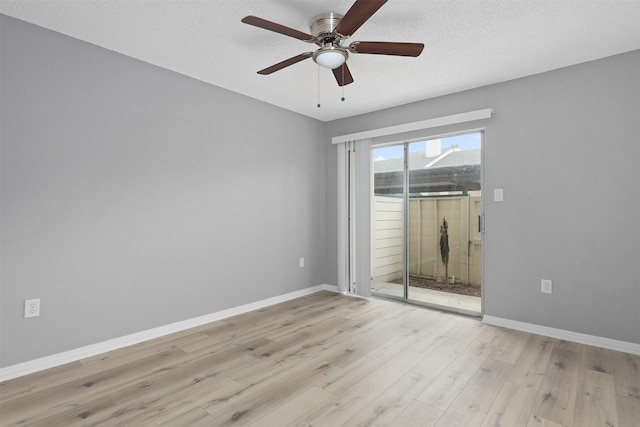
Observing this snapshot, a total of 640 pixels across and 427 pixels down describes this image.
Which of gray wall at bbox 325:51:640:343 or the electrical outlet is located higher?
gray wall at bbox 325:51:640:343

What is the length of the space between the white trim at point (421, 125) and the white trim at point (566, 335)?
83.0 inches

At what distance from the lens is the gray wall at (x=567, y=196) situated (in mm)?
2715

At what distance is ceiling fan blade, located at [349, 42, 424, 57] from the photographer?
6.83ft

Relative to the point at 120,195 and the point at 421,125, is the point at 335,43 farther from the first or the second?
the point at 120,195

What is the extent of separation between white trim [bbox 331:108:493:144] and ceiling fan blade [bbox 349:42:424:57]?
1.59 meters

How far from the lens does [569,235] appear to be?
9.73 ft

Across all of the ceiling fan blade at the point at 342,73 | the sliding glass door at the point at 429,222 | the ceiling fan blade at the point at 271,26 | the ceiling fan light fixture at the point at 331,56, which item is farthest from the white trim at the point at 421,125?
the ceiling fan blade at the point at 271,26

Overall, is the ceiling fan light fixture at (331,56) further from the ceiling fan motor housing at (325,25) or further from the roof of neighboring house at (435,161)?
the roof of neighboring house at (435,161)

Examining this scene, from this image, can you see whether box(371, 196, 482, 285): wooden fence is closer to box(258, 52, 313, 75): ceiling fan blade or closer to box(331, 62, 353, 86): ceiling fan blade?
box(331, 62, 353, 86): ceiling fan blade

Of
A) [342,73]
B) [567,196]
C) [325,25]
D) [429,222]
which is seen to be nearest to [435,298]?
[429,222]

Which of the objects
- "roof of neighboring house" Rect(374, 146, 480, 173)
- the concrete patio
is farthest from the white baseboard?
"roof of neighboring house" Rect(374, 146, 480, 173)

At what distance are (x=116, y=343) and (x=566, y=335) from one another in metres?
3.98

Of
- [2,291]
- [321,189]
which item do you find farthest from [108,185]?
[321,189]

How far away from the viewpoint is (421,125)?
3.81m
